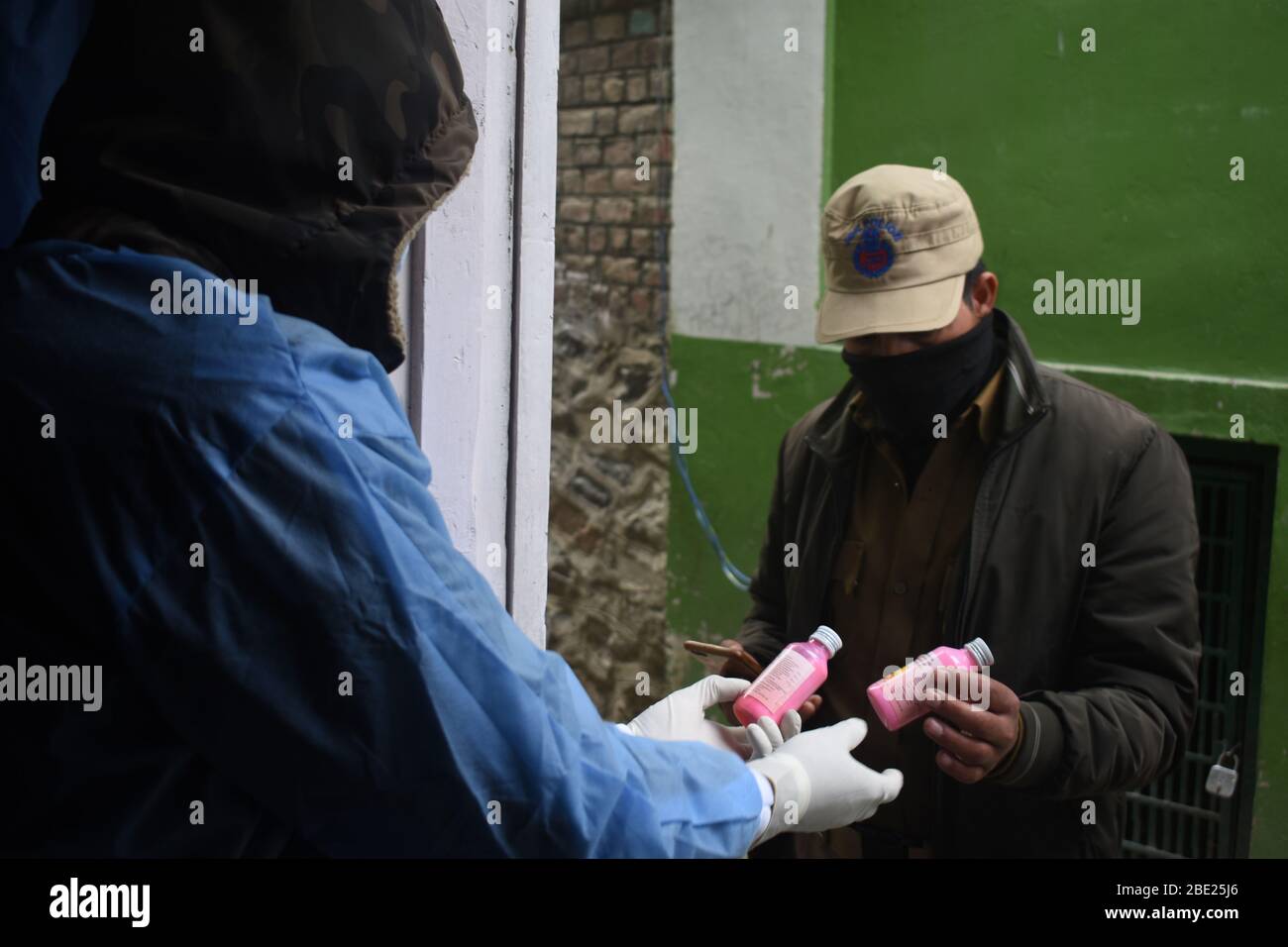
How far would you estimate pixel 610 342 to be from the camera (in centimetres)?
459

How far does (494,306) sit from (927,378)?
2.87 feet

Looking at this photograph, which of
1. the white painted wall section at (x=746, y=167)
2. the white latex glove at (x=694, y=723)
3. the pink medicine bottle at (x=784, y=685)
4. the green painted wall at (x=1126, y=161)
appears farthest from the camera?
the white painted wall section at (x=746, y=167)

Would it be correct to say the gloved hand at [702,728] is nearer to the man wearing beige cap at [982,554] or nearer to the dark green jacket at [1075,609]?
the man wearing beige cap at [982,554]

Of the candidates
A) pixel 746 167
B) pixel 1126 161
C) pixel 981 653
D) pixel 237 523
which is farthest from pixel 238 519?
pixel 746 167

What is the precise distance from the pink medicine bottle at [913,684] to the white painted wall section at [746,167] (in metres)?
2.31

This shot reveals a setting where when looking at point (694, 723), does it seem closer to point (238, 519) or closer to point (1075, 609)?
point (1075, 609)

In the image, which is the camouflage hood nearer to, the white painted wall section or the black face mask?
the black face mask

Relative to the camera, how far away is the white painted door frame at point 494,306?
1.53m

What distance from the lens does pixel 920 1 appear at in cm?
361

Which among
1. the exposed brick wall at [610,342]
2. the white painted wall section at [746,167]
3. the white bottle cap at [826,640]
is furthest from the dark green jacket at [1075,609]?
the exposed brick wall at [610,342]

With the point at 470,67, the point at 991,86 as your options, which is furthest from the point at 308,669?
the point at 991,86

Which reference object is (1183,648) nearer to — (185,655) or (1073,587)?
(1073,587)

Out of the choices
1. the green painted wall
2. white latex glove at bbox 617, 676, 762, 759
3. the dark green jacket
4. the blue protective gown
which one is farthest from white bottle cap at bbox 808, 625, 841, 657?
the green painted wall

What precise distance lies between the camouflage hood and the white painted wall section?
118 inches
